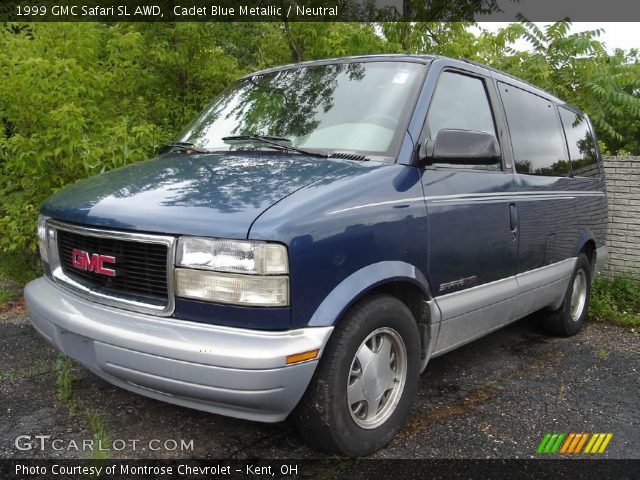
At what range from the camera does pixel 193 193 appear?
2.54 m

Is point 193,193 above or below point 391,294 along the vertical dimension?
above

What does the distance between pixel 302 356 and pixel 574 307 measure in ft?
12.1

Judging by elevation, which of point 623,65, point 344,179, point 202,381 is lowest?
point 202,381

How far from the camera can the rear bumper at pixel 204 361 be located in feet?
7.16

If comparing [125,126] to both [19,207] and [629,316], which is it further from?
[629,316]

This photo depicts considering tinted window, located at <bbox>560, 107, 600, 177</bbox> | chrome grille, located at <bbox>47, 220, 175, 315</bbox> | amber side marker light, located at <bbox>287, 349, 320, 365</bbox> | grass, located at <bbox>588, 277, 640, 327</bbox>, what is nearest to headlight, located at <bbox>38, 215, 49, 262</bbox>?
chrome grille, located at <bbox>47, 220, 175, 315</bbox>

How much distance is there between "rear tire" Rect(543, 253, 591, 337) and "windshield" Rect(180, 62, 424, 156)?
2.58 meters

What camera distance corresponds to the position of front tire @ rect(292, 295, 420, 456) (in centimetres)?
244

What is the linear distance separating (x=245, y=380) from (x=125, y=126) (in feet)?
11.5

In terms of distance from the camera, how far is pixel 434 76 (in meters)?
3.22

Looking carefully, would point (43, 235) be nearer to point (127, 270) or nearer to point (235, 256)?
point (127, 270)

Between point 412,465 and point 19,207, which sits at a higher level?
point 19,207

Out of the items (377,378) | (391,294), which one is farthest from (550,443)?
(391,294)

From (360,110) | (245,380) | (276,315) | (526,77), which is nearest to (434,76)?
(360,110)
